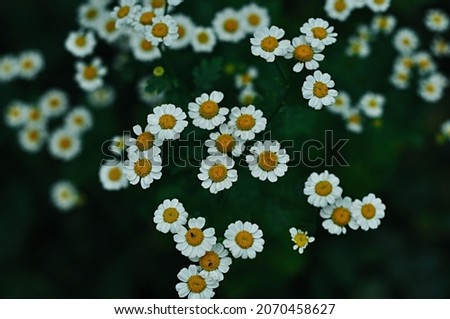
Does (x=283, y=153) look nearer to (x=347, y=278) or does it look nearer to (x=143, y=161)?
(x=143, y=161)

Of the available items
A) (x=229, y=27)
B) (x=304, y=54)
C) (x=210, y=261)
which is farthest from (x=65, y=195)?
(x=304, y=54)

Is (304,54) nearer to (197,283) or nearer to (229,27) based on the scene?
(229,27)

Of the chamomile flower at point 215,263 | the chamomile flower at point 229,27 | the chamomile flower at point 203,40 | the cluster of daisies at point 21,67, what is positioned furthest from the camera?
the cluster of daisies at point 21,67

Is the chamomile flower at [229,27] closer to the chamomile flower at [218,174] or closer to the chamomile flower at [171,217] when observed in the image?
the chamomile flower at [218,174]

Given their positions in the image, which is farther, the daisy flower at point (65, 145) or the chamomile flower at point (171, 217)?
the daisy flower at point (65, 145)

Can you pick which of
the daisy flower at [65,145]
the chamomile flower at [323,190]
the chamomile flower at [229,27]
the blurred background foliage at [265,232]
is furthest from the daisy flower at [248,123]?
the daisy flower at [65,145]

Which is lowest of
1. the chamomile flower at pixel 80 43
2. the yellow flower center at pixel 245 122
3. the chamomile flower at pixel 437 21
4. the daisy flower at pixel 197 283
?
the daisy flower at pixel 197 283

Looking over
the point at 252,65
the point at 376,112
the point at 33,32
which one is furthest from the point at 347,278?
the point at 33,32
